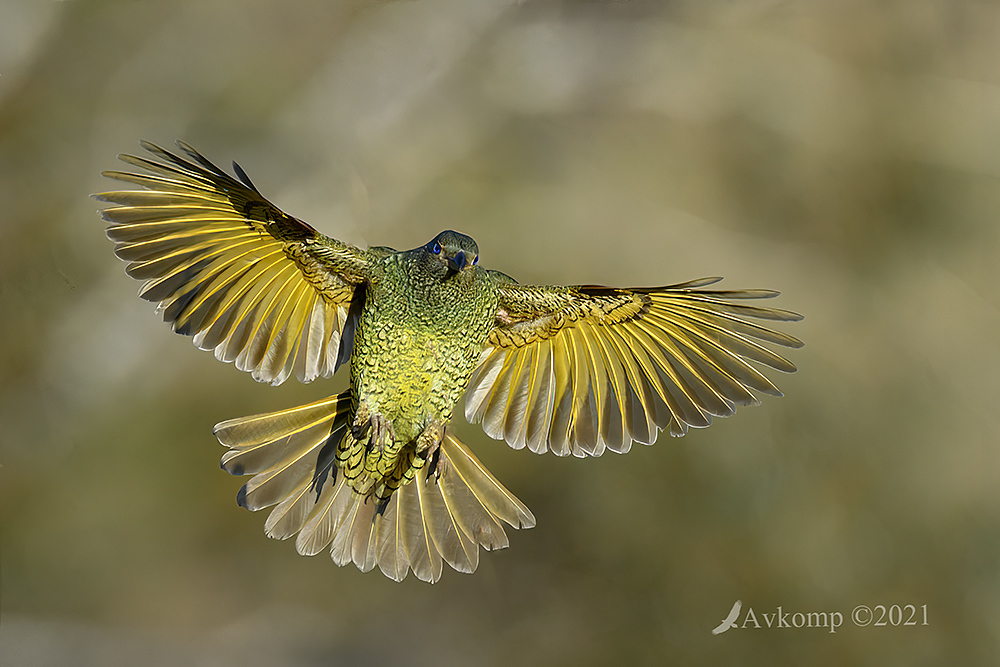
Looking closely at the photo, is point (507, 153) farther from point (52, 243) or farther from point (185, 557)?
point (185, 557)

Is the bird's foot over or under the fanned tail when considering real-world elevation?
over

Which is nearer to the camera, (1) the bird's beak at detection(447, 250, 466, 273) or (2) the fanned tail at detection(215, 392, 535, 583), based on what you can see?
(1) the bird's beak at detection(447, 250, 466, 273)

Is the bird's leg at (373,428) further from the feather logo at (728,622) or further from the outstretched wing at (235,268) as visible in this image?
the feather logo at (728,622)

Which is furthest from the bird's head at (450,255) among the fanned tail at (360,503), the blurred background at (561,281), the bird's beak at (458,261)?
the blurred background at (561,281)

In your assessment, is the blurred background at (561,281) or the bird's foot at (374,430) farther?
the blurred background at (561,281)

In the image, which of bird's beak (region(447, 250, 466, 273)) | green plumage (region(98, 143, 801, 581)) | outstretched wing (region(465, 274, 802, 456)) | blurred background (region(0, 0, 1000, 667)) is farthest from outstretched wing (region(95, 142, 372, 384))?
blurred background (region(0, 0, 1000, 667))

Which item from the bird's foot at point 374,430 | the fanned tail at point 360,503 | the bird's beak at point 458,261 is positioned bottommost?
the fanned tail at point 360,503

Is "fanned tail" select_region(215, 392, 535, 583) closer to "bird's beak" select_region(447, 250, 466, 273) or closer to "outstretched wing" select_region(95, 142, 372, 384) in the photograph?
"outstretched wing" select_region(95, 142, 372, 384)
